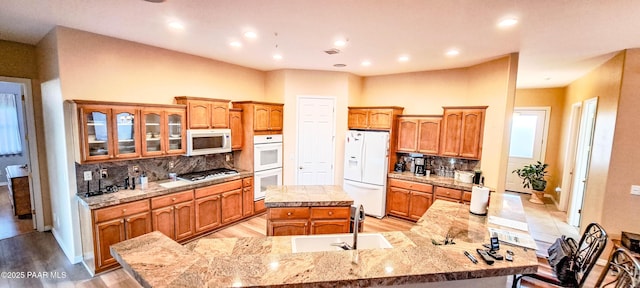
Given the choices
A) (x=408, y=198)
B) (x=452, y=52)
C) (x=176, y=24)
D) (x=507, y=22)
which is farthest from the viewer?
(x=408, y=198)

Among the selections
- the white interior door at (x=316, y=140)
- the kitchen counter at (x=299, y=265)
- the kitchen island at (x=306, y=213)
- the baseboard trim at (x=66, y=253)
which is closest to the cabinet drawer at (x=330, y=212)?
the kitchen island at (x=306, y=213)

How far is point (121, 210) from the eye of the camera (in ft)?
10.5

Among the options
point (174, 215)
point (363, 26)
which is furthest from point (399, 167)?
point (174, 215)

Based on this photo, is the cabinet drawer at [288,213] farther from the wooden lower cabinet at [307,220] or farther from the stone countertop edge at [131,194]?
the stone countertop edge at [131,194]

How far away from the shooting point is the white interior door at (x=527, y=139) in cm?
665

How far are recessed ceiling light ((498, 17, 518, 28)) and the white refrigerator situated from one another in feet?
8.51

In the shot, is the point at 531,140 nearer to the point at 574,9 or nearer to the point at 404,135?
the point at 404,135

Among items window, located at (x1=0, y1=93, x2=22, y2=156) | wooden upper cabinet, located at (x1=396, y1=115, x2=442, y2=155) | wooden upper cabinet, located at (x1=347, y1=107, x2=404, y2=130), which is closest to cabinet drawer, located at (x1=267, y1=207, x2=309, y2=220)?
wooden upper cabinet, located at (x1=347, y1=107, x2=404, y2=130)

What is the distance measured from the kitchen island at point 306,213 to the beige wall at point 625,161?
11.3 ft

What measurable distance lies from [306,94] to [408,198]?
279cm

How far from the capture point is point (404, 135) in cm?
520

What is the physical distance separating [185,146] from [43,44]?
217 cm

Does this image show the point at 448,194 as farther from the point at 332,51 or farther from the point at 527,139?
the point at 527,139

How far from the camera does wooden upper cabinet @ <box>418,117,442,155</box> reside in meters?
4.85
